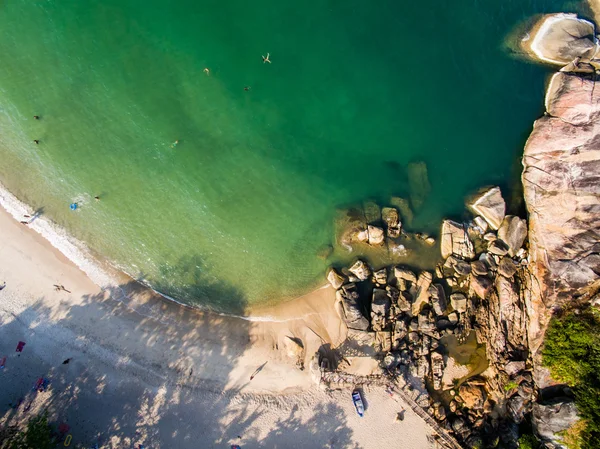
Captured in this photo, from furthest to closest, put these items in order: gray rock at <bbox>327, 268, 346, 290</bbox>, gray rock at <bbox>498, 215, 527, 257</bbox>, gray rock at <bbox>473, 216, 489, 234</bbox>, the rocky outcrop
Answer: gray rock at <bbox>473, 216, 489, 234</bbox> < gray rock at <bbox>327, 268, 346, 290</bbox> < gray rock at <bbox>498, 215, 527, 257</bbox> < the rocky outcrop

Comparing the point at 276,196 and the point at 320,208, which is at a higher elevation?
the point at 276,196

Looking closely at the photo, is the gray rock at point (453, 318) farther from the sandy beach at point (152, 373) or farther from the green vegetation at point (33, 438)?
the green vegetation at point (33, 438)

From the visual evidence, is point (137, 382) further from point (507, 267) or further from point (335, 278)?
point (507, 267)

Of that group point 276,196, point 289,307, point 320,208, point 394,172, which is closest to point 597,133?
point 394,172

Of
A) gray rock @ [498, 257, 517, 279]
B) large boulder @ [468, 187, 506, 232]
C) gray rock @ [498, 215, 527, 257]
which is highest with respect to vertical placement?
large boulder @ [468, 187, 506, 232]

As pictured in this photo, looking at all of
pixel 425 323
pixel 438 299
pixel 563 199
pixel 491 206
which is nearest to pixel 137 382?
pixel 425 323

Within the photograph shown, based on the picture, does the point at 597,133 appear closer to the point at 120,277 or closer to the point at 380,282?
the point at 380,282

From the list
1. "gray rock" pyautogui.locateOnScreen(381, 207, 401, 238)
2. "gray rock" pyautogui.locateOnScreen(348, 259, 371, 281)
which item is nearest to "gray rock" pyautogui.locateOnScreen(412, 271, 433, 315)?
"gray rock" pyautogui.locateOnScreen(381, 207, 401, 238)

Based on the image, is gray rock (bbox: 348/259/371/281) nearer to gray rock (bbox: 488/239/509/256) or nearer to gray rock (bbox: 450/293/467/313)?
gray rock (bbox: 450/293/467/313)
